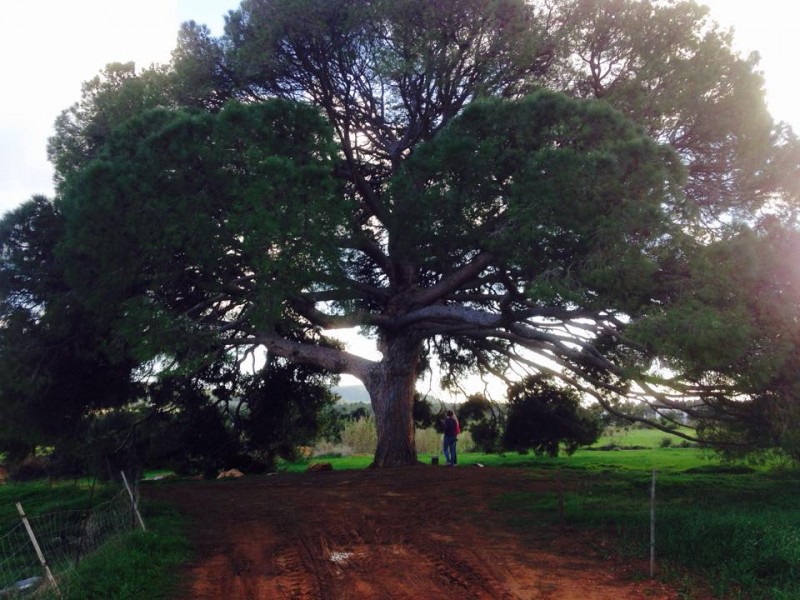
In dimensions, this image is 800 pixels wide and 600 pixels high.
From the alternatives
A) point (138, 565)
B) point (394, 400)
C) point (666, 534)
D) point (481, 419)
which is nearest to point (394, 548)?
point (138, 565)

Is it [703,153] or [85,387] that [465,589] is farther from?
[85,387]

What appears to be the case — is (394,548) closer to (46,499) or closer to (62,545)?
(62,545)

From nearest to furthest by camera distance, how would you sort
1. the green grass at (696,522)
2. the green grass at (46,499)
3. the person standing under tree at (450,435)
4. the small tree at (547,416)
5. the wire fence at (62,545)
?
the green grass at (696,522) < the wire fence at (62,545) < the green grass at (46,499) < the person standing under tree at (450,435) < the small tree at (547,416)

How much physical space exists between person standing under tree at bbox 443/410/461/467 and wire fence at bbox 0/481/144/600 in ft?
27.5

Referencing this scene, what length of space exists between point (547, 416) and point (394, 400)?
14.9 ft

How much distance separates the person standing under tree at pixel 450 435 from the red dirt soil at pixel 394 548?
3.74 m

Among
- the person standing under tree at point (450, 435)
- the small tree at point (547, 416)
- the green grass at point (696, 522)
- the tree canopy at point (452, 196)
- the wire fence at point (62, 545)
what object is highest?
the tree canopy at point (452, 196)

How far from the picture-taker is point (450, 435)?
1770cm

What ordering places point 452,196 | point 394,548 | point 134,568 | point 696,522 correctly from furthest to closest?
point 452,196, point 394,548, point 696,522, point 134,568

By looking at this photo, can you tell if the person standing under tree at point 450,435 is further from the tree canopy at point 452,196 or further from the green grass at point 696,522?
the green grass at point 696,522

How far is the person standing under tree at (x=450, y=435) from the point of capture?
17.5m

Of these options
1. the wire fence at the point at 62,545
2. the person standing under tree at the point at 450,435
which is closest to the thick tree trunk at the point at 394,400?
the person standing under tree at the point at 450,435

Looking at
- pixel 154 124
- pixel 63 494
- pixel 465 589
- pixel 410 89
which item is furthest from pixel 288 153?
pixel 63 494

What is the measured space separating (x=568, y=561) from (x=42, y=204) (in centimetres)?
1354
